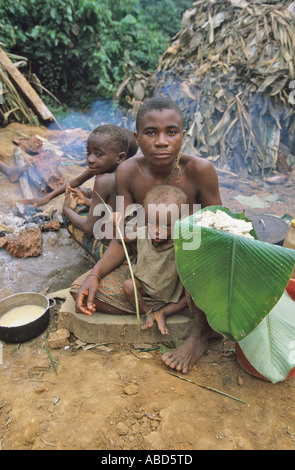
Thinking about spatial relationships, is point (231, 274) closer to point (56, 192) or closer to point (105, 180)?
point (105, 180)

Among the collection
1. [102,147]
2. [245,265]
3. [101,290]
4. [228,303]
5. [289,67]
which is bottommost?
[101,290]

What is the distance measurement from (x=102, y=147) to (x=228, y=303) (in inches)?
59.9

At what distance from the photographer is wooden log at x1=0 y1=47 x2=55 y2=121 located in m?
5.52

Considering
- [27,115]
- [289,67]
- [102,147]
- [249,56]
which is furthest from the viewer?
[27,115]

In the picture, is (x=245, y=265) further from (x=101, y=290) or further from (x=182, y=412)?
(x=101, y=290)

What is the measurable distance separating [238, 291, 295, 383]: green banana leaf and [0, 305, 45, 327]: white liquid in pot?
1.37 m

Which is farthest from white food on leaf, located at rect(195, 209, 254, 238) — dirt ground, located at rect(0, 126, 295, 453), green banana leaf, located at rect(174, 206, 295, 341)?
dirt ground, located at rect(0, 126, 295, 453)

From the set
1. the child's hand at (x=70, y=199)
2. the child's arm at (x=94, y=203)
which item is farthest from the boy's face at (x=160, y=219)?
the child's hand at (x=70, y=199)

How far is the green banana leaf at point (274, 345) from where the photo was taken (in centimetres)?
143

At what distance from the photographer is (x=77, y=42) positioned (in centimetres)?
774

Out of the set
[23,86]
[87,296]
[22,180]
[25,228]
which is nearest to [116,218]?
[87,296]

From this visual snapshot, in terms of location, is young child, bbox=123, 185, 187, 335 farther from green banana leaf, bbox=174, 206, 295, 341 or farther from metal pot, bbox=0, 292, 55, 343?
metal pot, bbox=0, 292, 55, 343

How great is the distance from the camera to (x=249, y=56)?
528 cm

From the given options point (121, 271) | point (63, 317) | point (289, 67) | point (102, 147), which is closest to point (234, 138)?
point (289, 67)
